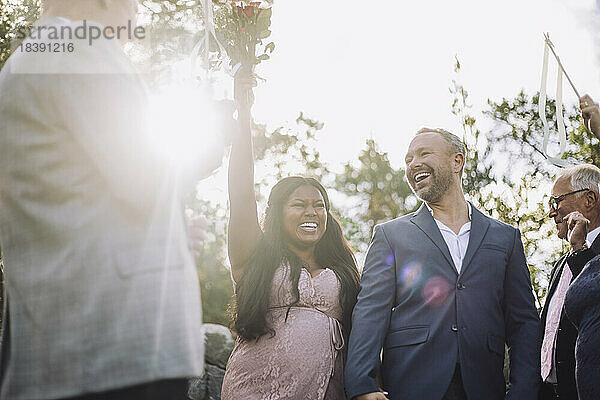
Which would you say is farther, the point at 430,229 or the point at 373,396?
the point at 430,229

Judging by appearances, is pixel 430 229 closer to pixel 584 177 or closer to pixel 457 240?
pixel 457 240

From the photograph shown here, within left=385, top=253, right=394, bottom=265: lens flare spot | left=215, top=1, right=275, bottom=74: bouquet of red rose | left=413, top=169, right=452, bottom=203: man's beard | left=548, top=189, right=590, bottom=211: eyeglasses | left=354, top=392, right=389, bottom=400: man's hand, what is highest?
left=215, top=1, right=275, bottom=74: bouquet of red rose

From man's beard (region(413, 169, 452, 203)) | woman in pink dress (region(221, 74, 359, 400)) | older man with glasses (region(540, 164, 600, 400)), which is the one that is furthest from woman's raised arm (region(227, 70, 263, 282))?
older man with glasses (region(540, 164, 600, 400))

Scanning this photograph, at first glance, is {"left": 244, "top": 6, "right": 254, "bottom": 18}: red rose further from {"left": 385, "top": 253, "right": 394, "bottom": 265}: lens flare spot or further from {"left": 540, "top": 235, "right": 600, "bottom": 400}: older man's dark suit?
{"left": 540, "top": 235, "right": 600, "bottom": 400}: older man's dark suit

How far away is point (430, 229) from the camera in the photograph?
380cm

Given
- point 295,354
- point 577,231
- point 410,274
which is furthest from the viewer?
point 577,231

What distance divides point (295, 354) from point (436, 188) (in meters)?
1.30

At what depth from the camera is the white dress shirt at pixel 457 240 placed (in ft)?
12.3

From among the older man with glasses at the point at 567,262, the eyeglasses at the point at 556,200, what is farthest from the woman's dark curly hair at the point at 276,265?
the eyeglasses at the point at 556,200

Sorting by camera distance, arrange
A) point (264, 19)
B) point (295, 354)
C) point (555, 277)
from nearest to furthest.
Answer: point (295, 354)
point (264, 19)
point (555, 277)

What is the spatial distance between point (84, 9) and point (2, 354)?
910mm

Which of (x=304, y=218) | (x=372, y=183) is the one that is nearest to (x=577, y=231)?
(x=304, y=218)

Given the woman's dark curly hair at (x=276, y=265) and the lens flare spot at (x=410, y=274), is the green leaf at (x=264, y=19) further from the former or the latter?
the lens flare spot at (x=410, y=274)

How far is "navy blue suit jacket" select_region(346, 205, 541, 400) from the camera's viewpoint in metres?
3.44
